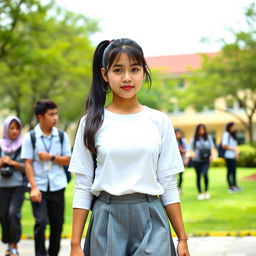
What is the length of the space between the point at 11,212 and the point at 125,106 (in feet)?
14.2

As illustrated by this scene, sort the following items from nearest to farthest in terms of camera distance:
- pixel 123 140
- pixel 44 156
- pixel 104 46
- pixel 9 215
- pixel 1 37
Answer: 1. pixel 123 140
2. pixel 104 46
3. pixel 44 156
4. pixel 9 215
5. pixel 1 37

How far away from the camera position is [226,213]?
33.8 feet

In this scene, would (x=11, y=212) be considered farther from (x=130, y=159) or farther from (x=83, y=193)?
(x=130, y=159)

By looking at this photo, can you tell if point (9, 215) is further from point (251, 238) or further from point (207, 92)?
point (207, 92)

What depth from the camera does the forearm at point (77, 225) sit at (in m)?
2.83

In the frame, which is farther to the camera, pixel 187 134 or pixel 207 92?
pixel 187 134

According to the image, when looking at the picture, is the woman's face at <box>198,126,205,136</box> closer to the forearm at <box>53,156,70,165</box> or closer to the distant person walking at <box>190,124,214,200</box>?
the distant person walking at <box>190,124,214,200</box>

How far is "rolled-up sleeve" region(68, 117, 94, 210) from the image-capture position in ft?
9.46

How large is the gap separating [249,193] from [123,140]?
11.7m

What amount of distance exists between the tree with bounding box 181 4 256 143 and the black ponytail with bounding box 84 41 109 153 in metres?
25.7

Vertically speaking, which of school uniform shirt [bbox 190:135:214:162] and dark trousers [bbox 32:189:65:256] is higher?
school uniform shirt [bbox 190:135:214:162]

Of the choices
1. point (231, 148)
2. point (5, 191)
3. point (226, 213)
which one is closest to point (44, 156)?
point (5, 191)

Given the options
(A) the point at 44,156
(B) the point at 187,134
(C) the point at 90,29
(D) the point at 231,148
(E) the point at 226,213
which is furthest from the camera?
(B) the point at 187,134

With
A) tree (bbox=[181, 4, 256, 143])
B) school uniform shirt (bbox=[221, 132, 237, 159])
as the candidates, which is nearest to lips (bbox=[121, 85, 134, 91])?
school uniform shirt (bbox=[221, 132, 237, 159])
